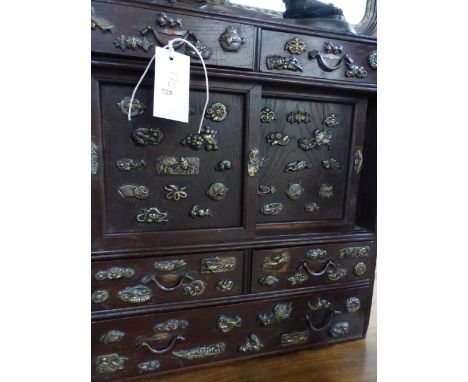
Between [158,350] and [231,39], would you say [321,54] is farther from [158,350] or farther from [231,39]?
[158,350]

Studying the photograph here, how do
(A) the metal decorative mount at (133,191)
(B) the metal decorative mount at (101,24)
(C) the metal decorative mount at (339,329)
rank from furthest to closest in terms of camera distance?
(C) the metal decorative mount at (339,329) < (A) the metal decorative mount at (133,191) < (B) the metal decorative mount at (101,24)

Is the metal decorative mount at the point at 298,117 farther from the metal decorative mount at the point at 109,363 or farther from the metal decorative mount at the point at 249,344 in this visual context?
the metal decorative mount at the point at 109,363

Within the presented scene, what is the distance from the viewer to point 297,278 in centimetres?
83

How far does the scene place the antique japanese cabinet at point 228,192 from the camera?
663 mm

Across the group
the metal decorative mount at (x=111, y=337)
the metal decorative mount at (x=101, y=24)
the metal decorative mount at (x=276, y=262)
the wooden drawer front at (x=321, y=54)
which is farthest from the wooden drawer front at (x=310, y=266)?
the metal decorative mount at (x=101, y=24)

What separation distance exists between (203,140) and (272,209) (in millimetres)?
253

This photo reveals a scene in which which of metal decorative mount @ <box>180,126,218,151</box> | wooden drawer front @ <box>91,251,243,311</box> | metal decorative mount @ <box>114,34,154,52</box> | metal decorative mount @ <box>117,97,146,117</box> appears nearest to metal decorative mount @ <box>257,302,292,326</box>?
wooden drawer front @ <box>91,251,243,311</box>

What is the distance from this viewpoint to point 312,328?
0.86 m

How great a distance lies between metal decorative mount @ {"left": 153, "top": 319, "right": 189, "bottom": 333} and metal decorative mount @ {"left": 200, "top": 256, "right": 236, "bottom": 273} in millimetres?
130

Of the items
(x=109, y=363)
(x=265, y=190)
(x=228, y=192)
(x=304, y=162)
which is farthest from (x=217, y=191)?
(x=109, y=363)

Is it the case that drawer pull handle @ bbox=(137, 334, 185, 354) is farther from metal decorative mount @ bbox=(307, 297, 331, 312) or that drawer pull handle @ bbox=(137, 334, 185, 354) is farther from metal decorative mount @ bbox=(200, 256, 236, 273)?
metal decorative mount @ bbox=(307, 297, 331, 312)

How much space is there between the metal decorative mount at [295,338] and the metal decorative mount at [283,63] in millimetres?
665

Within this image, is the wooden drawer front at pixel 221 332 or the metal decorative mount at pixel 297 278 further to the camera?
the metal decorative mount at pixel 297 278
